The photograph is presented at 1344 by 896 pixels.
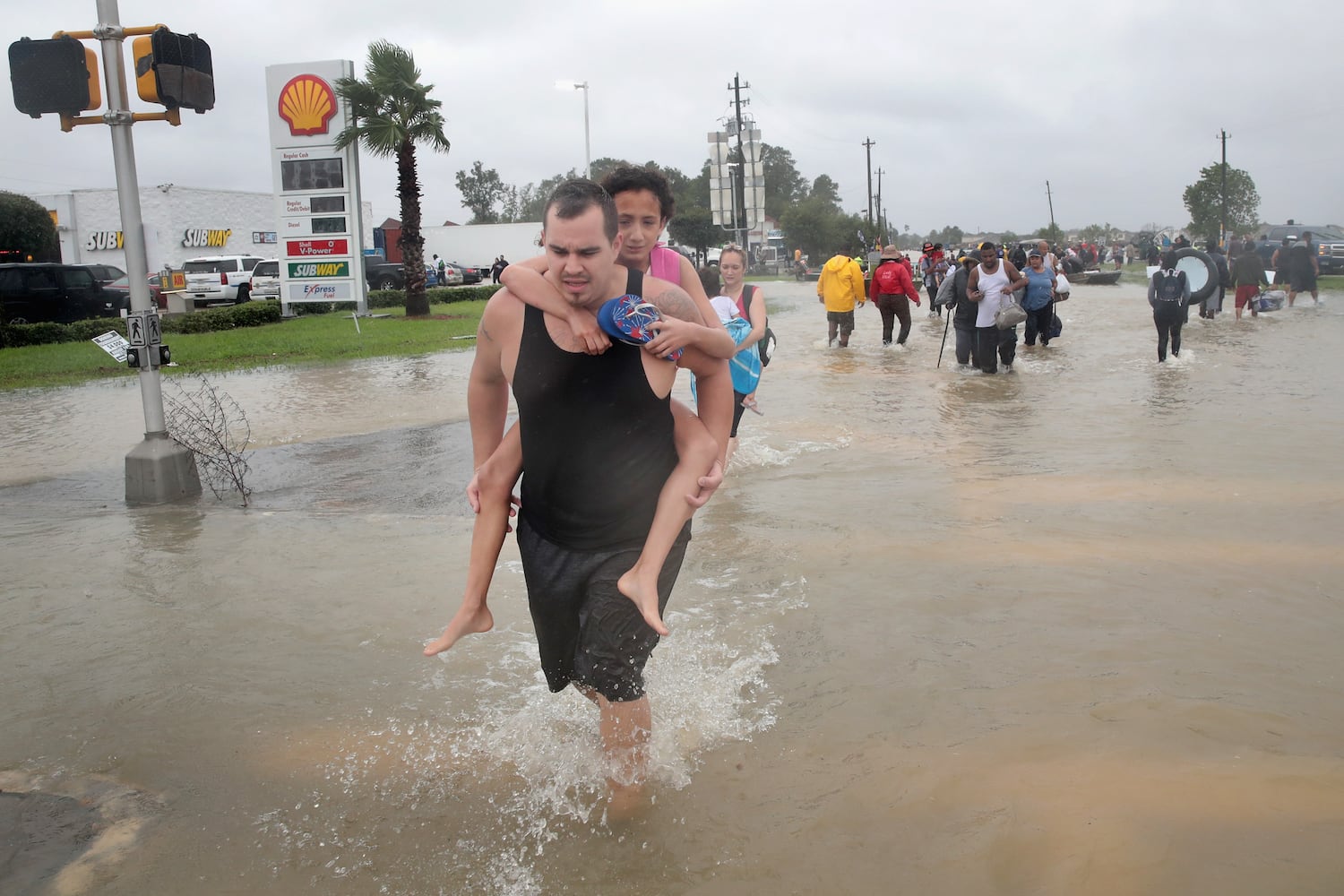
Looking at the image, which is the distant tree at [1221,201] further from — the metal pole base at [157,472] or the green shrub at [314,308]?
the metal pole base at [157,472]

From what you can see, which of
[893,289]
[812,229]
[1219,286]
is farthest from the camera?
[812,229]

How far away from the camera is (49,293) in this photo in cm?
2395

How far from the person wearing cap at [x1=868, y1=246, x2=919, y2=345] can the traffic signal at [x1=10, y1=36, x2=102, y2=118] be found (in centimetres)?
1282

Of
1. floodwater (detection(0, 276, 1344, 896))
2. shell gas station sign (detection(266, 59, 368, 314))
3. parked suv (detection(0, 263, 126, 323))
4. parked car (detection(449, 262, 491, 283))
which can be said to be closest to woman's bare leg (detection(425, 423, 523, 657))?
floodwater (detection(0, 276, 1344, 896))

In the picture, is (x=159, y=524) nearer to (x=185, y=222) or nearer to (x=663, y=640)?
(x=663, y=640)

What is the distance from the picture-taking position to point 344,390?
13.7m

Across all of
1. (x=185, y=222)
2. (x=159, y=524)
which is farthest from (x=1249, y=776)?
(x=185, y=222)

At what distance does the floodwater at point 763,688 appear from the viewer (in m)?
3.19

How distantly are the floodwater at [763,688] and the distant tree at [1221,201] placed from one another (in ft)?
197

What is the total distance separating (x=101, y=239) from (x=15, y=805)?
4942 cm

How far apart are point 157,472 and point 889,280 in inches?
507

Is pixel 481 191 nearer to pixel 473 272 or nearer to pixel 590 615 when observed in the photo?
pixel 473 272

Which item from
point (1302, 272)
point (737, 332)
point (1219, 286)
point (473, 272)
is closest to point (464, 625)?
point (737, 332)

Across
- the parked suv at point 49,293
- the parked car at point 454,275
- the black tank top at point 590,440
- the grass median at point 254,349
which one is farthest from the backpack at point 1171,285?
the parked car at point 454,275
